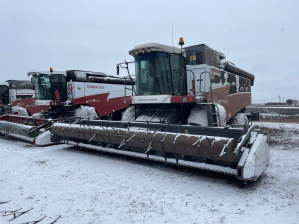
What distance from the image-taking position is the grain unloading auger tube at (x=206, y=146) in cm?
352

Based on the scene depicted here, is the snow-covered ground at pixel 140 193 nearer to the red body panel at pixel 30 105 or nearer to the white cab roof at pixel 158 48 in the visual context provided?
the white cab roof at pixel 158 48

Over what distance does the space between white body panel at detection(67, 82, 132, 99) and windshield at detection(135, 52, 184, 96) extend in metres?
6.04

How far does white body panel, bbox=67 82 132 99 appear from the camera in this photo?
11.2 metres

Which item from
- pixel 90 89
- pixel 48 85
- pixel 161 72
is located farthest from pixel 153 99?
pixel 48 85

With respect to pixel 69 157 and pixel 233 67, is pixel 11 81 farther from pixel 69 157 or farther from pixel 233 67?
pixel 233 67

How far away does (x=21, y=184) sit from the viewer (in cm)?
390

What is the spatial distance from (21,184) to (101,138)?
6.28 ft

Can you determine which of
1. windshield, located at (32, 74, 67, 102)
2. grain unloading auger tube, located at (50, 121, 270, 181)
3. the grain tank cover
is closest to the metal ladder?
windshield, located at (32, 74, 67, 102)

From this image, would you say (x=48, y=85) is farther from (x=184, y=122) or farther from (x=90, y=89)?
(x=184, y=122)

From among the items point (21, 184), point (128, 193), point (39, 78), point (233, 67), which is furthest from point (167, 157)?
point (39, 78)

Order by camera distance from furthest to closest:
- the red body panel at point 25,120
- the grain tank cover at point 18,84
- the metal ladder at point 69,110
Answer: the grain tank cover at point 18,84, the metal ladder at point 69,110, the red body panel at point 25,120

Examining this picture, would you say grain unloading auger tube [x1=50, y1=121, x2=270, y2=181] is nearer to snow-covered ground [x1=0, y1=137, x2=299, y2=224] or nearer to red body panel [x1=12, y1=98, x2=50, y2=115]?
snow-covered ground [x1=0, y1=137, x2=299, y2=224]

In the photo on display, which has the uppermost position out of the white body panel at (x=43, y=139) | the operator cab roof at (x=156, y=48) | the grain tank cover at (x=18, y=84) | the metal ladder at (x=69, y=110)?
the grain tank cover at (x=18, y=84)

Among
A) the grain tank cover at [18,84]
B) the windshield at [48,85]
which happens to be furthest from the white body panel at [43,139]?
the grain tank cover at [18,84]
